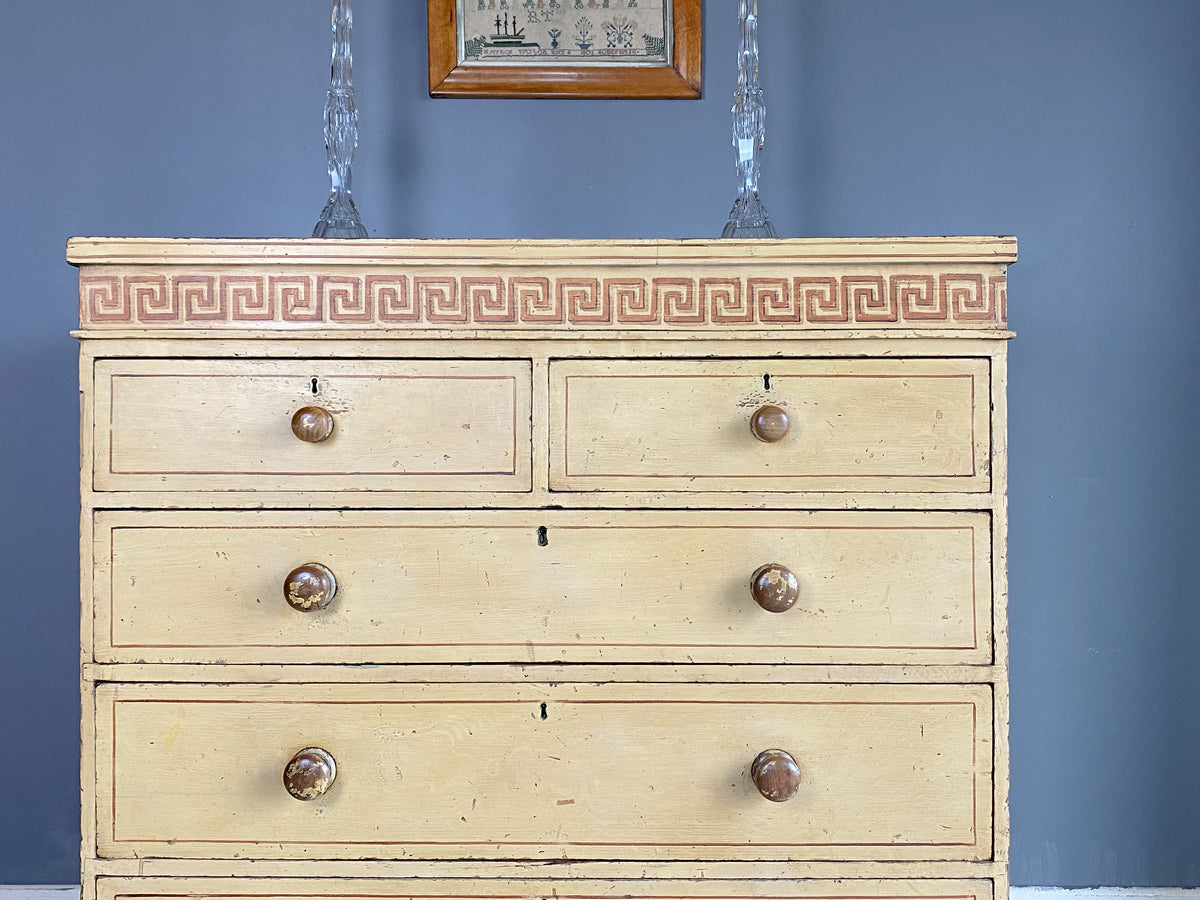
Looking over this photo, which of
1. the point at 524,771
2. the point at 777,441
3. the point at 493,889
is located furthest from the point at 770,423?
the point at 493,889

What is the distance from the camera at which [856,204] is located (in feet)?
5.63

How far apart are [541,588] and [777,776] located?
1.22 feet

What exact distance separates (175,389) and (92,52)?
3.36 ft

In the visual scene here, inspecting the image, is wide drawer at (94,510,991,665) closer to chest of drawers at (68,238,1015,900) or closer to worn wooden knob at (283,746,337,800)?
chest of drawers at (68,238,1015,900)

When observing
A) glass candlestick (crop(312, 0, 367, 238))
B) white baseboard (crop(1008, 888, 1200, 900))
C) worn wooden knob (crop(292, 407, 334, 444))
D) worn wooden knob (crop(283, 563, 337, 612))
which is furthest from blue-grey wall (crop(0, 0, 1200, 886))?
worn wooden knob (crop(283, 563, 337, 612))

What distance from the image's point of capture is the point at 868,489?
1110 mm

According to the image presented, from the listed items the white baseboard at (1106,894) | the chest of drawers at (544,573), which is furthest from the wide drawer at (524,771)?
the white baseboard at (1106,894)

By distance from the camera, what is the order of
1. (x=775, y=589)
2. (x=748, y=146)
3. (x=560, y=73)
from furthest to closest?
(x=560, y=73), (x=748, y=146), (x=775, y=589)

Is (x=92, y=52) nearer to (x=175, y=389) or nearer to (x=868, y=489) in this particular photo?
(x=175, y=389)

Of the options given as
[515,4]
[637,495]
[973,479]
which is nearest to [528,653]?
[637,495]

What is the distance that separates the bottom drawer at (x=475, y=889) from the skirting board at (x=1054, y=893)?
0.77 m

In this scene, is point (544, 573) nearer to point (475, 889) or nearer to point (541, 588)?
point (541, 588)

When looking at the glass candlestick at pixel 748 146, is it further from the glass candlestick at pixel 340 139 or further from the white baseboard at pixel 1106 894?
the white baseboard at pixel 1106 894

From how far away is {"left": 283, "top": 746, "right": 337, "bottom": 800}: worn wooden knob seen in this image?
108 cm
